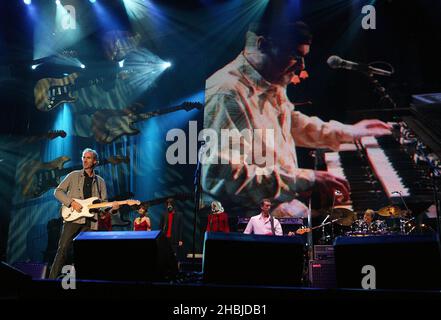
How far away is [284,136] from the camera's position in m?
8.82

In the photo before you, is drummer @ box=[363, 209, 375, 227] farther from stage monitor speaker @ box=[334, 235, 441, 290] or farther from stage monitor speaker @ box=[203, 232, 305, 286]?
stage monitor speaker @ box=[203, 232, 305, 286]

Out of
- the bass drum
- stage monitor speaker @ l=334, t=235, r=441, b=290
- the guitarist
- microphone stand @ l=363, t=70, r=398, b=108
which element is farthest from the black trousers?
microphone stand @ l=363, t=70, r=398, b=108

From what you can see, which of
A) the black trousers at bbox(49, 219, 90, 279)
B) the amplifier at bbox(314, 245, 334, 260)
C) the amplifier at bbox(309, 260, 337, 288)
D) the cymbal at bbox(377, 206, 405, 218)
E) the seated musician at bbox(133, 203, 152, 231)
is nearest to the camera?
the black trousers at bbox(49, 219, 90, 279)

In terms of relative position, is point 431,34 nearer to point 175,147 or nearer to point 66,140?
point 175,147

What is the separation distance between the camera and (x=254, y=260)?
2.29 metres

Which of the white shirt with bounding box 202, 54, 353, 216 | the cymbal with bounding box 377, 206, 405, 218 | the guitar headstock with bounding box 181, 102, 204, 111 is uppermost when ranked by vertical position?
the guitar headstock with bounding box 181, 102, 204, 111

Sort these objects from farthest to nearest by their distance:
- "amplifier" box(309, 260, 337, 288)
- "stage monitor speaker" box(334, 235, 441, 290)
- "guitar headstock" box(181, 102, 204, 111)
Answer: "guitar headstock" box(181, 102, 204, 111) < "amplifier" box(309, 260, 337, 288) < "stage monitor speaker" box(334, 235, 441, 290)

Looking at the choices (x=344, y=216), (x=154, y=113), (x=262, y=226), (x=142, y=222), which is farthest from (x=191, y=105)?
(x=344, y=216)

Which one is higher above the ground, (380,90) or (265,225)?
(380,90)

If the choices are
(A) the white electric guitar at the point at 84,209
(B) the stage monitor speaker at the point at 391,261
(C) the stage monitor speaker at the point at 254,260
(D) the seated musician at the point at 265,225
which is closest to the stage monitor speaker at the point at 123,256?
(C) the stage monitor speaker at the point at 254,260

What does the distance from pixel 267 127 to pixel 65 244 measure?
16.2 ft

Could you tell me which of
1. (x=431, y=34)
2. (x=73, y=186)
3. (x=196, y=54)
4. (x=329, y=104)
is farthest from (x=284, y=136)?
(x=73, y=186)

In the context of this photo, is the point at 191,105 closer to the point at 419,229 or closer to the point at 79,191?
the point at 79,191

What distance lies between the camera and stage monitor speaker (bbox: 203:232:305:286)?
227 cm
